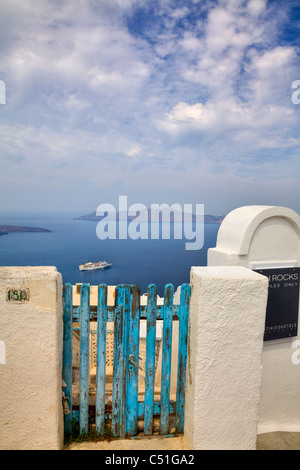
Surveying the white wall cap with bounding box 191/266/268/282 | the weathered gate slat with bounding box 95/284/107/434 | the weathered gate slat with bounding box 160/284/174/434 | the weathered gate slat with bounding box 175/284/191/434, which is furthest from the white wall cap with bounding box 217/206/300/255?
the weathered gate slat with bounding box 95/284/107/434

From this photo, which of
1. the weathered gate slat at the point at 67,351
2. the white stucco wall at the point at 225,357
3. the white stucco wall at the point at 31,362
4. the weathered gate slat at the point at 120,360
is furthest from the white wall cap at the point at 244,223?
the white stucco wall at the point at 31,362

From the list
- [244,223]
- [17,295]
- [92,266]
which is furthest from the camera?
[92,266]

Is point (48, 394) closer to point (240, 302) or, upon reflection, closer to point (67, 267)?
point (240, 302)

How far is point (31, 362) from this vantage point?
2824 millimetres

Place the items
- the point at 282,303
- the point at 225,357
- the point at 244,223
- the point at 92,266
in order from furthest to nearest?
the point at 92,266 < the point at 282,303 < the point at 244,223 < the point at 225,357

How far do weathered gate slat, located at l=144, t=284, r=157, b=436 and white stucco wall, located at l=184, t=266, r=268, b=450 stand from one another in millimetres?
411

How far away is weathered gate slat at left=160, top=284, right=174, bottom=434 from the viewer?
316cm

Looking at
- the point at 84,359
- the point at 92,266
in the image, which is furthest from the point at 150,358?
the point at 92,266

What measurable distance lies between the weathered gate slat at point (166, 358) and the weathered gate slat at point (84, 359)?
2.69ft

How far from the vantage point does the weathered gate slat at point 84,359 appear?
3.05 m

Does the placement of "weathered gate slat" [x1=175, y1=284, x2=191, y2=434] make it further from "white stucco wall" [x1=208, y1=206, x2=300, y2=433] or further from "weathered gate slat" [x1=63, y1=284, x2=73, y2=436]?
"weathered gate slat" [x1=63, y1=284, x2=73, y2=436]

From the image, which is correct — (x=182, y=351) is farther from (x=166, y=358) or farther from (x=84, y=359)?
(x=84, y=359)

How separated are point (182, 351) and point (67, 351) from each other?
124 cm
